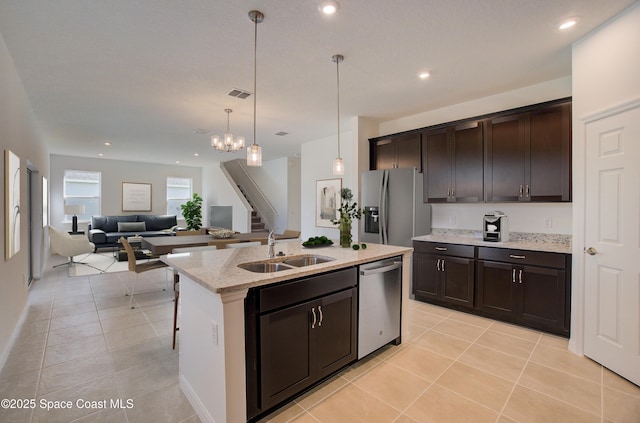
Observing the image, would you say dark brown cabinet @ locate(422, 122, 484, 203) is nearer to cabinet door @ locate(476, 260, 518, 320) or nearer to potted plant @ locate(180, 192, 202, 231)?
cabinet door @ locate(476, 260, 518, 320)

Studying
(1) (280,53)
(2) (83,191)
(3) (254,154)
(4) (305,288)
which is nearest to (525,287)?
(4) (305,288)

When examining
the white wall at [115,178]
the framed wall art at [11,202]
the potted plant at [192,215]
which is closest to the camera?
the framed wall art at [11,202]

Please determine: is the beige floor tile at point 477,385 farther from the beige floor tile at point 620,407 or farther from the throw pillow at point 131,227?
the throw pillow at point 131,227

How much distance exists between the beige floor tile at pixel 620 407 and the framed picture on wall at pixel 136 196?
10.9 m

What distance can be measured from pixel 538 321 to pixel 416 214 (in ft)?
5.81

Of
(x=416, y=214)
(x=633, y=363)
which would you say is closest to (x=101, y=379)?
(x=416, y=214)

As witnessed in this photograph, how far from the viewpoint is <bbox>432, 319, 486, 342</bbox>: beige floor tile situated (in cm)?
304

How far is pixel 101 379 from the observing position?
2.28 m

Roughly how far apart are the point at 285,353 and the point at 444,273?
8.60 ft

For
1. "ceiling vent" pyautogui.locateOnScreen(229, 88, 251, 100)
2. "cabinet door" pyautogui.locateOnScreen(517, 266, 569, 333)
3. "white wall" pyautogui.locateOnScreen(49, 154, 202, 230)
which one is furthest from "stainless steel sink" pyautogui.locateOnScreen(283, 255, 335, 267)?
"white wall" pyautogui.locateOnScreen(49, 154, 202, 230)

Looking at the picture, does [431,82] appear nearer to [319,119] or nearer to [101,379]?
[319,119]

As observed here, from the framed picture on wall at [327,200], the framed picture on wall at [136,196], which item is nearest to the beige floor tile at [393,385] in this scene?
the framed picture on wall at [327,200]

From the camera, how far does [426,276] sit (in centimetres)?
397

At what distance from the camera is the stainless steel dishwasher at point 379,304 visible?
97.7 inches
